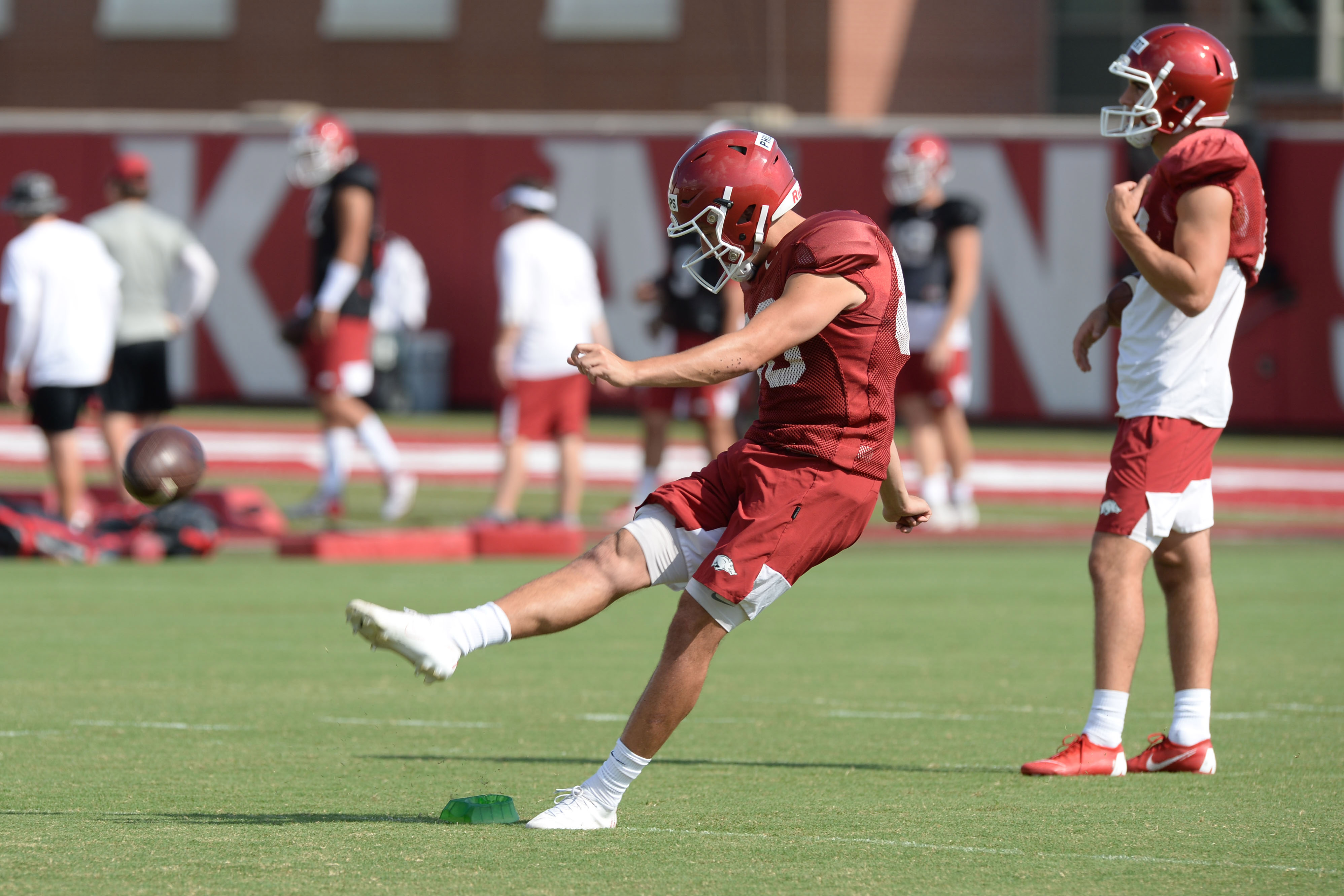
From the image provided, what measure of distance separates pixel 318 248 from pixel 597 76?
55.3ft

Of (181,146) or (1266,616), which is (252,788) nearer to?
(1266,616)

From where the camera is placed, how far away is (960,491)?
1434cm

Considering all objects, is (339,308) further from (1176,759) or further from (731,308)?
(1176,759)

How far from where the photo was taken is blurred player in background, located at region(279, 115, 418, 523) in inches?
537

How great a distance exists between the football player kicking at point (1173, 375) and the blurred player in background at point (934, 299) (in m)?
7.43

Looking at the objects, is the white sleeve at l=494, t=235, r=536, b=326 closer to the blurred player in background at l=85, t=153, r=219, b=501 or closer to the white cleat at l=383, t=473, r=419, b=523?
the white cleat at l=383, t=473, r=419, b=523

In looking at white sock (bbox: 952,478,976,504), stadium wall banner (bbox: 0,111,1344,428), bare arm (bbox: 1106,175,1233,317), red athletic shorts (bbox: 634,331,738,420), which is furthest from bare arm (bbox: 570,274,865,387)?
stadium wall banner (bbox: 0,111,1344,428)

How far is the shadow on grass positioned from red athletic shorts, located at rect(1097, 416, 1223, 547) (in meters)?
0.82

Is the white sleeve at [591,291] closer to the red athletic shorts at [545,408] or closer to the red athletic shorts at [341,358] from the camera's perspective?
the red athletic shorts at [545,408]

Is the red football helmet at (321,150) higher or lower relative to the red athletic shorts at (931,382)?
higher

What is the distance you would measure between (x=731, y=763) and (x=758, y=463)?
1.33 metres

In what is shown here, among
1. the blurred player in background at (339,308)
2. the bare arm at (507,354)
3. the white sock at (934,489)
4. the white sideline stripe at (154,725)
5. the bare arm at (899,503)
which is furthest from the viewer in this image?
the white sock at (934,489)

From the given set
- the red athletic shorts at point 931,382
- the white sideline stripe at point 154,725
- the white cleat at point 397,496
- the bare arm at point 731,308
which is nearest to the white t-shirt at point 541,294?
the bare arm at point 731,308

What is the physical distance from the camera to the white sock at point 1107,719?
6.06 m
